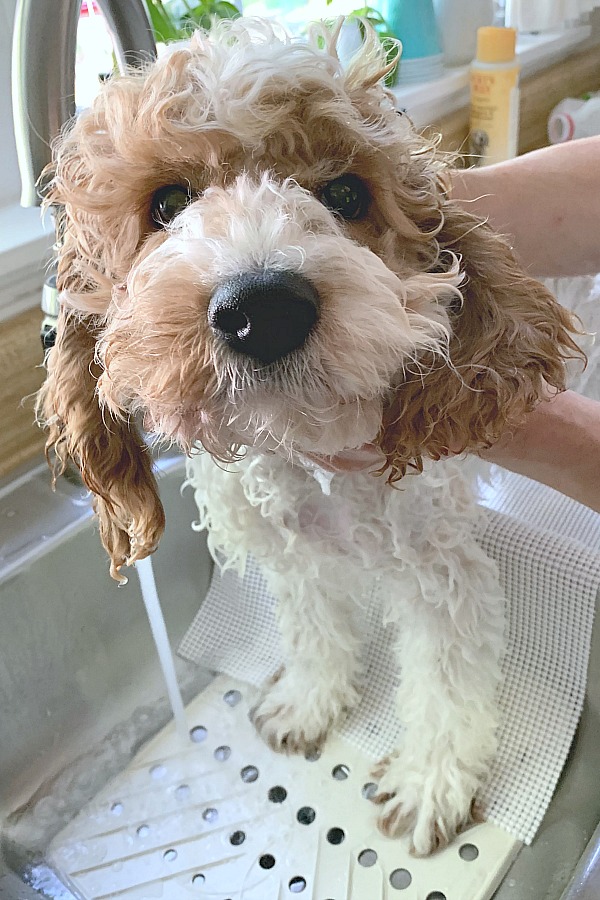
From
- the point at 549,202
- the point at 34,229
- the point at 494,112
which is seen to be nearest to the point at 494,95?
the point at 494,112

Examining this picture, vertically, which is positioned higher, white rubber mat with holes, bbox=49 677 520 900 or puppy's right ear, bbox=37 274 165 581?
puppy's right ear, bbox=37 274 165 581

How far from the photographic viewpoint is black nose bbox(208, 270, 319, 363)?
439 mm

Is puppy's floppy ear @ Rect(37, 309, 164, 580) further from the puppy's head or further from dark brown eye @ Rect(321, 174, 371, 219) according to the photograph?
dark brown eye @ Rect(321, 174, 371, 219)

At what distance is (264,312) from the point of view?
1.44ft

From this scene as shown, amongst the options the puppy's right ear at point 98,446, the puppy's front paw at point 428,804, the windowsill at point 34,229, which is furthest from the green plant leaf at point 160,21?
the puppy's front paw at point 428,804

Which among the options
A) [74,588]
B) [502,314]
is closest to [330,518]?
[502,314]

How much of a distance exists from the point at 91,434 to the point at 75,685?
452 mm

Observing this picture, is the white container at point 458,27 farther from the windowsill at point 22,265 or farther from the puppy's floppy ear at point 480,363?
the puppy's floppy ear at point 480,363

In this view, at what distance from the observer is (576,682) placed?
2.81 feet

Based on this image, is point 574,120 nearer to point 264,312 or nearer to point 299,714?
point 299,714

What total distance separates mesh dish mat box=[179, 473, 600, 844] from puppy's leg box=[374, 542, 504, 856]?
0.03 metres

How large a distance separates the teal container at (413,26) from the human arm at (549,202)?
0.58 meters

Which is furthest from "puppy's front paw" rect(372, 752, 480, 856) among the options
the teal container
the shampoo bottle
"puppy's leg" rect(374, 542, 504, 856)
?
the teal container

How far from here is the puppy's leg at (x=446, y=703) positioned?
80 centimetres
